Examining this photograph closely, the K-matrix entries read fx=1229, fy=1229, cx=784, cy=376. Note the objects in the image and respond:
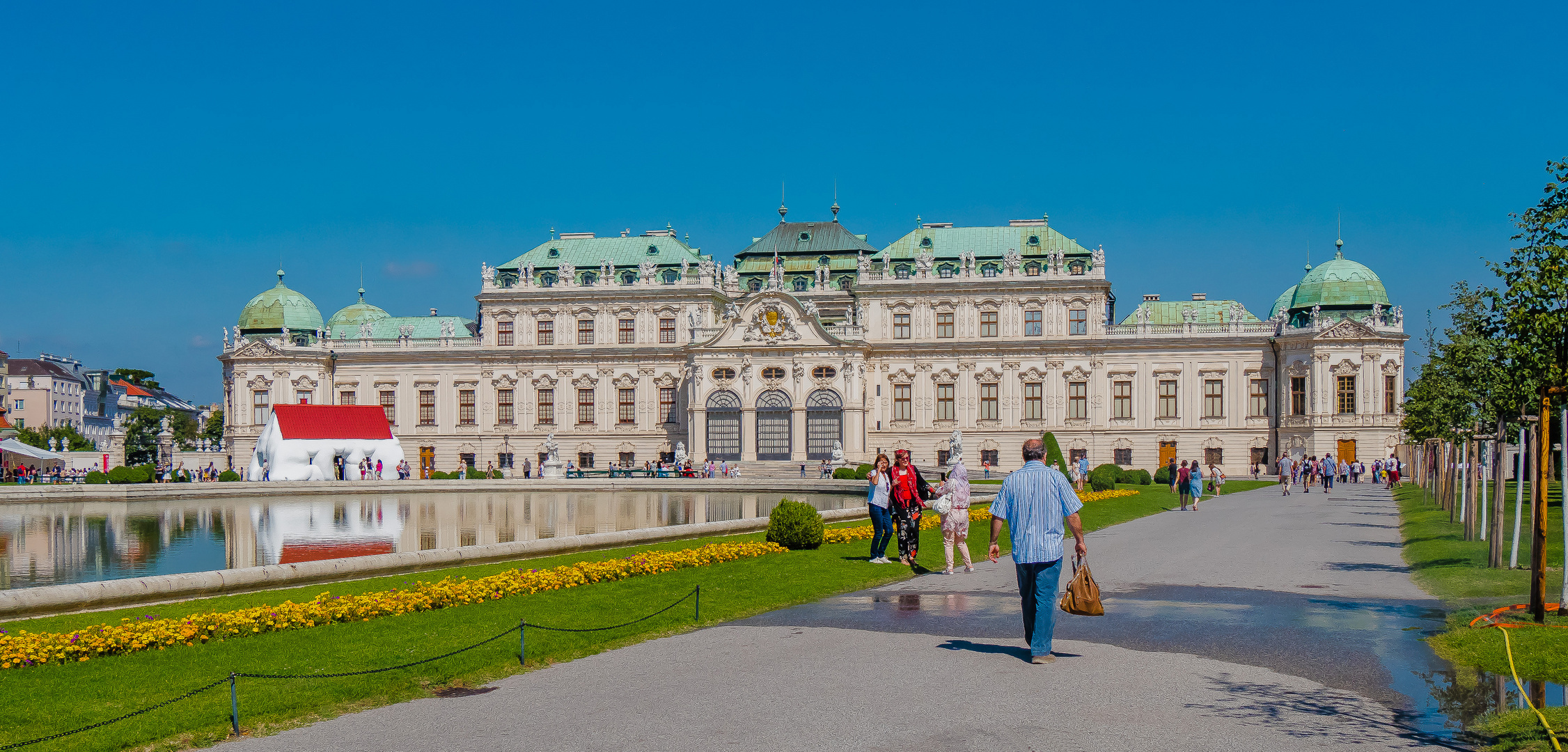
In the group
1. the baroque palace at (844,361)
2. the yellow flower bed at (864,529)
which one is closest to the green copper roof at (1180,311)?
the baroque palace at (844,361)

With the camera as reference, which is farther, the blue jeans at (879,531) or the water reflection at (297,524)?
the water reflection at (297,524)

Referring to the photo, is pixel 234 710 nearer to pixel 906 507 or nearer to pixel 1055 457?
pixel 906 507

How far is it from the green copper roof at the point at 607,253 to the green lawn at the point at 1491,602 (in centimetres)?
5539

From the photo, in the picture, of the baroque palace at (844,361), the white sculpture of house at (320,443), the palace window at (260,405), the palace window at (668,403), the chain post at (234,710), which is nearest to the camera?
the chain post at (234,710)

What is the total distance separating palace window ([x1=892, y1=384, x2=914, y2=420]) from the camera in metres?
75.2

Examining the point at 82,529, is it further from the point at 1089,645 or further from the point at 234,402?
the point at 234,402

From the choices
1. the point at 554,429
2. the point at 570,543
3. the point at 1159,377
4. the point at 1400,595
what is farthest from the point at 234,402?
the point at 1400,595

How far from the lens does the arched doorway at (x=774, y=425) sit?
72.9m

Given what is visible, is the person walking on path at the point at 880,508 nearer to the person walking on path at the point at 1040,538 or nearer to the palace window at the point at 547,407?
the person walking on path at the point at 1040,538

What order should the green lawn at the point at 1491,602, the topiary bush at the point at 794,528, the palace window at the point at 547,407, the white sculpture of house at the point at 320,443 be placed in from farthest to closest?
the palace window at the point at 547,407 → the white sculpture of house at the point at 320,443 → the topiary bush at the point at 794,528 → the green lawn at the point at 1491,602

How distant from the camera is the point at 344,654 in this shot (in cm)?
1268

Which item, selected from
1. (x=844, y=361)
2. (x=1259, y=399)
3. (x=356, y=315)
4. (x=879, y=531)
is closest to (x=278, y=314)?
(x=356, y=315)

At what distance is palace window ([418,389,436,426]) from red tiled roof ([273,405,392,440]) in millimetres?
13571

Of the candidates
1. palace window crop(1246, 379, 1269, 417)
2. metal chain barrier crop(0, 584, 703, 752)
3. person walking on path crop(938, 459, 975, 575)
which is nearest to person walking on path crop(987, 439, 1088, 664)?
metal chain barrier crop(0, 584, 703, 752)
